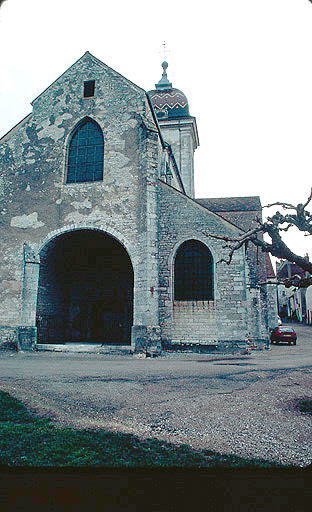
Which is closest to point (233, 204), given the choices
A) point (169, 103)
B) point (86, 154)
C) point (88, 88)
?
point (86, 154)

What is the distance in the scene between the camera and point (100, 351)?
1278 cm

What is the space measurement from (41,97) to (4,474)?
15.4 m

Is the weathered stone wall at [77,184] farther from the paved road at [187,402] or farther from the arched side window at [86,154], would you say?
the paved road at [187,402]

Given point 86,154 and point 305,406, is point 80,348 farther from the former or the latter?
point 305,406

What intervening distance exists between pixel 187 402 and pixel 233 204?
17.7 meters

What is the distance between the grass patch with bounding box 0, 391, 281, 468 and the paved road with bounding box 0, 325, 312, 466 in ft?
0.79

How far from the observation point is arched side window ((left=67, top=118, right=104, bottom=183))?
1427 cm

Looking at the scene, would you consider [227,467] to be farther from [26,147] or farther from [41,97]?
[41,97]

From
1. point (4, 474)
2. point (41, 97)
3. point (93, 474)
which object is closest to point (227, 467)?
point (93, 474)

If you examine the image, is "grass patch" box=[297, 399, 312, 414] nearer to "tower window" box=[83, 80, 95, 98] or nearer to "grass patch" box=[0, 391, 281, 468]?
"grass patch" box=[0, 391, 281, 468]

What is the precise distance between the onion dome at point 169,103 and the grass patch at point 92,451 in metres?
26.9

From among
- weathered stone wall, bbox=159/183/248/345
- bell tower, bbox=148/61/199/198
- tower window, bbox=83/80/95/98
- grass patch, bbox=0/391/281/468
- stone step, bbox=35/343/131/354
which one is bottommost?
grass patch, bbox=0/391/281/468

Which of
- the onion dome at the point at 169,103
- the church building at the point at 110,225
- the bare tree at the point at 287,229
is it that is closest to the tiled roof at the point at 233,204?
the church building at the point at 110,225

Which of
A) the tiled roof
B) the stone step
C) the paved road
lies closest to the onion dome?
the tiled roof
